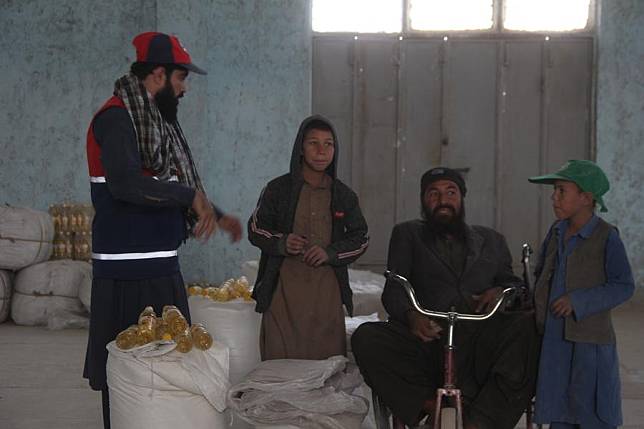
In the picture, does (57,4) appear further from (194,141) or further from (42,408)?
(42,408)

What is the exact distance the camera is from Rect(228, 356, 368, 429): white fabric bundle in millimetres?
3668

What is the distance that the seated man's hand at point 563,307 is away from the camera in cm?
366

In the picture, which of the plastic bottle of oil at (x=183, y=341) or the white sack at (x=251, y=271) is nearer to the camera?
the plastic bottle of oil at (x=183, y=341)

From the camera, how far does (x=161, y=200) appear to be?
3322 mm

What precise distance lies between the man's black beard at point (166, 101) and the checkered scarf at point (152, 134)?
30mm

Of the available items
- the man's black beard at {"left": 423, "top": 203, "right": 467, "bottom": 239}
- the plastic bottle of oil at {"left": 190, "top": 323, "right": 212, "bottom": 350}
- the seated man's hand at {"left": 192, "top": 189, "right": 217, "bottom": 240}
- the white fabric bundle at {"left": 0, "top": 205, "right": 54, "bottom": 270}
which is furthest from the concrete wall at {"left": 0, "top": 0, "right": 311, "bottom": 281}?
the seated man's hand at {"left": 192, "top": 189, "right": 217, "bottom": 240}

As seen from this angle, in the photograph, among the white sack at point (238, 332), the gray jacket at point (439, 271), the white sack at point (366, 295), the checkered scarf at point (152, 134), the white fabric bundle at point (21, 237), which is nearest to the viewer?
the checkered scarf at point (152, 134)

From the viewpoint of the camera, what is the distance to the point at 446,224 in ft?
13.9

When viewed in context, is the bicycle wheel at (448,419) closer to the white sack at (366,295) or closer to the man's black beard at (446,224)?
the man's black beard at (446,224)

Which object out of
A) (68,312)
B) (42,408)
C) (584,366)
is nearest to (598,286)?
(584,366)

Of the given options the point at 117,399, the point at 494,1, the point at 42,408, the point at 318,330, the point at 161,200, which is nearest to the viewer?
the point at 161,200

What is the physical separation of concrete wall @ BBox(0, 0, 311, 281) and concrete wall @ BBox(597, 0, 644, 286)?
2960mm

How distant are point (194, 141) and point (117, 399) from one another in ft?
18.2

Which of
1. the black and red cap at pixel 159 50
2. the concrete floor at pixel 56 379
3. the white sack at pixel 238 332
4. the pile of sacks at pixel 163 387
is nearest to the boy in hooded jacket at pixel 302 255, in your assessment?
the white sack at pixel 238 332
